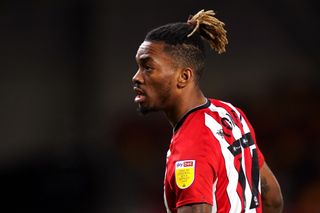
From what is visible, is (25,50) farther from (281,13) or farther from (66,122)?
(281,13)

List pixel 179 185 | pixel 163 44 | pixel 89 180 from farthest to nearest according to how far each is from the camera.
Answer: pixel 89 180 → pixel 163 44 → pixel 179 185

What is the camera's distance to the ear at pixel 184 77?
3119 mm

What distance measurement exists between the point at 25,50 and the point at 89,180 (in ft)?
6.59

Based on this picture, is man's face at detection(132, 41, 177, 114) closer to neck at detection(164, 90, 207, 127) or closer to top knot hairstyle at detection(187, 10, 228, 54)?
neck at detection(164, 90, 207, 127)

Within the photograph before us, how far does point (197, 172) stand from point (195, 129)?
8.4 inches

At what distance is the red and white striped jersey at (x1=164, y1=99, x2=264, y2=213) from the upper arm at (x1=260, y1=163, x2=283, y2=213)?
211 mm

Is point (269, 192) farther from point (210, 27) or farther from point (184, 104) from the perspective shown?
point (210, 27)

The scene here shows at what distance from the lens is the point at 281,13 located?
8.11m

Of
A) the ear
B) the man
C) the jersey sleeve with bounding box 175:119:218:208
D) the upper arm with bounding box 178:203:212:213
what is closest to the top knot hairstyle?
the man

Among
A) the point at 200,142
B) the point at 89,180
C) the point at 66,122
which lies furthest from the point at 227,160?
the point at 66,122

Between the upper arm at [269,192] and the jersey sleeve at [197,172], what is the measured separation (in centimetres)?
61

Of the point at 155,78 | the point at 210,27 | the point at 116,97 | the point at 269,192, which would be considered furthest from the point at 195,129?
the point at 116,97

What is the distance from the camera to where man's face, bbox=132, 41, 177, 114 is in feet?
10.2

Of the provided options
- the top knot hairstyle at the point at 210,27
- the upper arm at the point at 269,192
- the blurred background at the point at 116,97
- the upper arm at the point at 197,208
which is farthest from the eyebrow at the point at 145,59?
the blurred background at the point at 116,97
